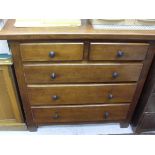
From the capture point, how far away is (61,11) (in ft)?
2.89

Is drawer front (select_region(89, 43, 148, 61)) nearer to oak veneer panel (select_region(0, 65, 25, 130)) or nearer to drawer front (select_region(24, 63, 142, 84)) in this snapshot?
drawer front (select_region(24, 63, 142, 84))

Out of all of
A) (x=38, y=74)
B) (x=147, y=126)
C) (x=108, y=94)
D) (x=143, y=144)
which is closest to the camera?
(x=143, y=144)

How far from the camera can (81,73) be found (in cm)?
104

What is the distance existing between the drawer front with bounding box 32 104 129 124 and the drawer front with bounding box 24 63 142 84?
0.23 metres

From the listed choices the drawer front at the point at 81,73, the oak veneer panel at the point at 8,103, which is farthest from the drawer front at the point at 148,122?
the oak veneer panel at the point at 8,103

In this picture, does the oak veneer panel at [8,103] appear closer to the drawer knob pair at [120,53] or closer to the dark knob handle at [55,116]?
the dark knob handle at [55,116]

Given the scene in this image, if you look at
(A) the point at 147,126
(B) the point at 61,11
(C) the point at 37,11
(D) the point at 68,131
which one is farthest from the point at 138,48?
(D) the point at 68,131

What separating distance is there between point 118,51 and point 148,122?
0.64 metres

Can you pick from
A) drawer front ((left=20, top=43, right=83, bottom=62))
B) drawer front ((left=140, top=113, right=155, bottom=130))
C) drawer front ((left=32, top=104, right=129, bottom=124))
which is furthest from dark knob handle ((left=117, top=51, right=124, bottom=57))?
drawer front ((left=140, top=113, right=155, bottom=130))

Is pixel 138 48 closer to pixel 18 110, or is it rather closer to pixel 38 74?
pixel 38 74

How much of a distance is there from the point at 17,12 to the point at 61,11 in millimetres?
206

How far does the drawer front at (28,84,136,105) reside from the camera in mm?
1109

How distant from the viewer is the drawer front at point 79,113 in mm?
1233

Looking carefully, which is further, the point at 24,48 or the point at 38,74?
the point at 38,74
